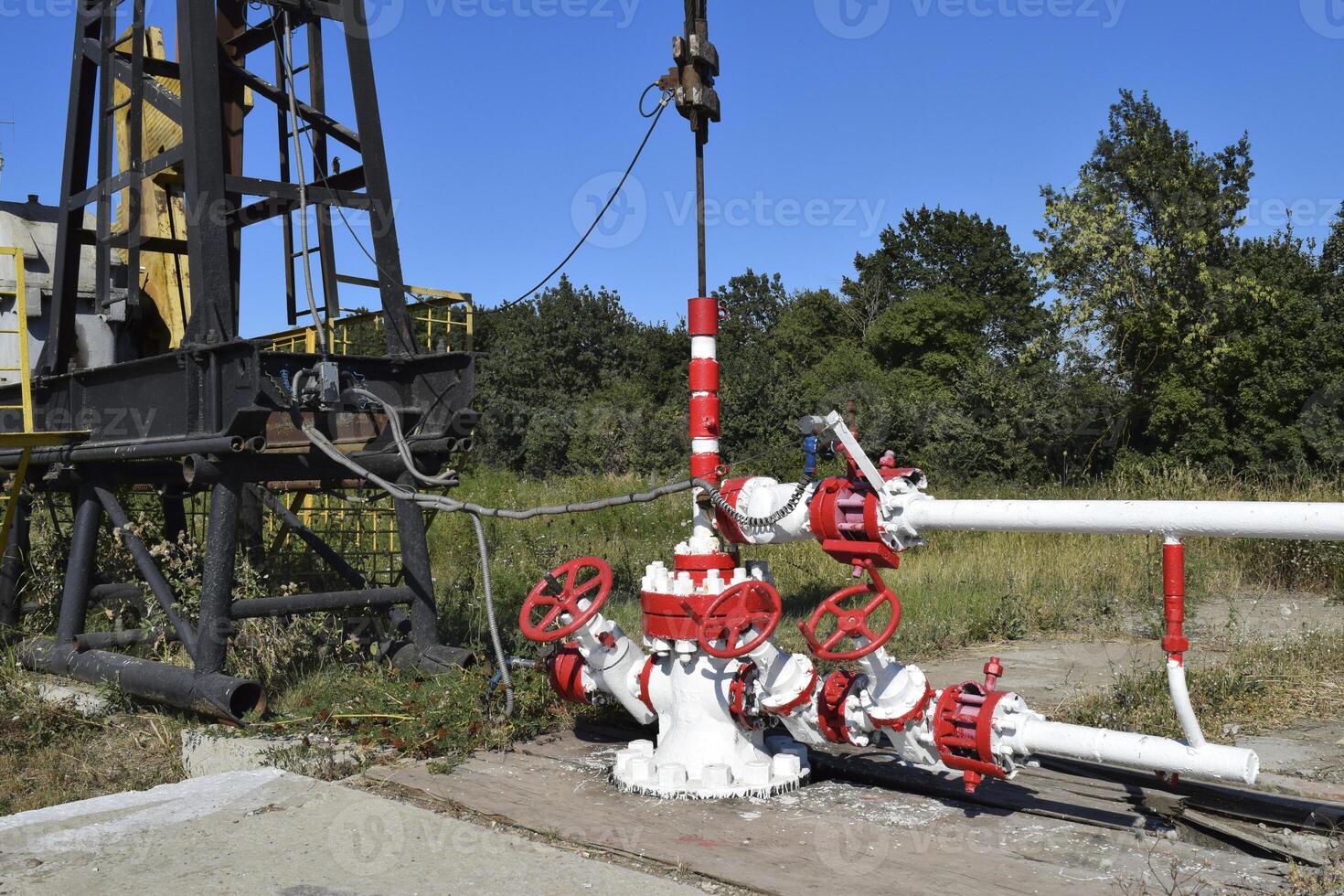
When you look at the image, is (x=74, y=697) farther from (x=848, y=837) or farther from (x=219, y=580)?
(x=848, y=837)

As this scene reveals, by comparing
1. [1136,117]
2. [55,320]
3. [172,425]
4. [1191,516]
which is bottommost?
[1191,516]

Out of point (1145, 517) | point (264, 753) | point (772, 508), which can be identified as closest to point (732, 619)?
point (772, 508)

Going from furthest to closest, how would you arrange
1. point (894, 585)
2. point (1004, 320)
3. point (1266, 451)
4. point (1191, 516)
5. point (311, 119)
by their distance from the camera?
point (1004, 320) < point (1266, 451) < point (894, 585) < point (311, 119) < point (1191, 516)

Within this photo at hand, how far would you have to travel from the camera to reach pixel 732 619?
4.61m

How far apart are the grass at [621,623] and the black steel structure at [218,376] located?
40cm

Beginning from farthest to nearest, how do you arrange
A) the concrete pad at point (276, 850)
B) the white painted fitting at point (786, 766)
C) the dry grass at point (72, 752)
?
the dry grass at point (72, 752) → the white painted fitting at point (786, 766) → the concrete pad at point (276, 850)

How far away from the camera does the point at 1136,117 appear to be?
28375 millimetres

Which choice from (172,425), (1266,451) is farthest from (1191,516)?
(1266,451)

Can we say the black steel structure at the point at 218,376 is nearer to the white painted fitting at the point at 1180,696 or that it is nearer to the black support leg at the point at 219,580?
the black support leg at the point at 219,580

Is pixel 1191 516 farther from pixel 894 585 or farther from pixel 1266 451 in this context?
pixel 1266 451

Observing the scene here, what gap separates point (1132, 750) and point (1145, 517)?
2.47ft

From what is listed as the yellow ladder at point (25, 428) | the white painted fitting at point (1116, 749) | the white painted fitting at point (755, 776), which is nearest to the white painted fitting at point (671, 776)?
the white painted fitting at point (755, 776)

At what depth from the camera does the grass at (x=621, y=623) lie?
5.82 m

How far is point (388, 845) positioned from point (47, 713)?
344 cm
